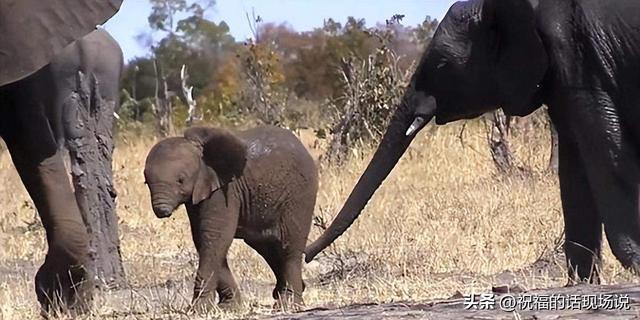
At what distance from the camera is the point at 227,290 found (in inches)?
260

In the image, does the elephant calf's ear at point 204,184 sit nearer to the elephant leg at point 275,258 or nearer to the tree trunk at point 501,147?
the elephant leg at point 275,258

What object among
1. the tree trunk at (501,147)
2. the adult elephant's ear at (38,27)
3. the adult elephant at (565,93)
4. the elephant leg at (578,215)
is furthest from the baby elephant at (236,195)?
the tree trunk at (501,147)

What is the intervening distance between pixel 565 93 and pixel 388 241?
3.01 meters

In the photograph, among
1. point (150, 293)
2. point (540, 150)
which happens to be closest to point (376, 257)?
point (150, 293)

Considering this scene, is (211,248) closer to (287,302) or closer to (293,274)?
(287,302)

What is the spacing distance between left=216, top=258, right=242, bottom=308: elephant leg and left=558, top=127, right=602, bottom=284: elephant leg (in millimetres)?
1578

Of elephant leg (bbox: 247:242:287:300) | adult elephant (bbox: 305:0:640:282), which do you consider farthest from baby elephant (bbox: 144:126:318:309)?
adult elephant (bbox: 305:0:640:282)

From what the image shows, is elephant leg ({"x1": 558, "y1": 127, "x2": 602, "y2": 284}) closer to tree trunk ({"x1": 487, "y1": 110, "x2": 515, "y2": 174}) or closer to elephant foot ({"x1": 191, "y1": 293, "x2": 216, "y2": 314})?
elephant foot ({"x1": 191, "y1": 293, "x2": 216, "y2": 314})

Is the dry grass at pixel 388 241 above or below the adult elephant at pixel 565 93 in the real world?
below

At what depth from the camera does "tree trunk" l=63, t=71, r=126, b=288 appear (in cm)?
790

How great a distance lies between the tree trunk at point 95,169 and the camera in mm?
7898

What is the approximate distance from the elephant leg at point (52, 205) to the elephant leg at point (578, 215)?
2.29m

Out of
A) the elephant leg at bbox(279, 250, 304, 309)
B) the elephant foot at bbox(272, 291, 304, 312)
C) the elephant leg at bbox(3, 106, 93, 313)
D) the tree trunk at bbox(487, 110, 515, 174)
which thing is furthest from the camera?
the tree trunk at bbox(487, 110, 515, 174)

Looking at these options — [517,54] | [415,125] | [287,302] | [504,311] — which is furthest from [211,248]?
[504,311]
